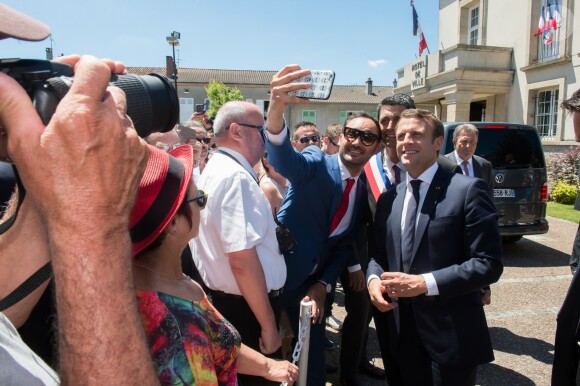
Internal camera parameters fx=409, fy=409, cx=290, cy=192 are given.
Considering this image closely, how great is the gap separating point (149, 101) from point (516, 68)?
16.5 meters

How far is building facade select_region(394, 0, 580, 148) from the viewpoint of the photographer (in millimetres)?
12594

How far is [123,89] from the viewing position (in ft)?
3.52

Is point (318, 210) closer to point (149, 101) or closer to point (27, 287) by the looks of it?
point (149, 101)

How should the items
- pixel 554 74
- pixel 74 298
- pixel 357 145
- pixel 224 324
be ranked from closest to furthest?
1. pixel 74 298
2. pixel 224 324
3. pixel 357 145
4. pixel 554 74

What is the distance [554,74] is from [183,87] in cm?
3990

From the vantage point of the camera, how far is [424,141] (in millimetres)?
2445

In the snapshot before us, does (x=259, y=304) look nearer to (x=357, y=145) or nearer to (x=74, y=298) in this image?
(x=357, y=145)

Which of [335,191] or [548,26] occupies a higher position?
[548,26]

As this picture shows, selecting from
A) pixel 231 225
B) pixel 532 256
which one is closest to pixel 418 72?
pixel 532 256

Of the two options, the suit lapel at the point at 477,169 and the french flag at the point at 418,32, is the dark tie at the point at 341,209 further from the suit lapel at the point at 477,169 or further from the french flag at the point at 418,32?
the french flag at the point at 418,32

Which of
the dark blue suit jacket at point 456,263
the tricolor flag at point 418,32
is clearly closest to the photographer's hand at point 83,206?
the dark blue suit jacket at point 456,263

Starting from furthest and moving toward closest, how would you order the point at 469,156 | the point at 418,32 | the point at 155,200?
the point at 418,32 < the point at 469,156 < the point at 155,200

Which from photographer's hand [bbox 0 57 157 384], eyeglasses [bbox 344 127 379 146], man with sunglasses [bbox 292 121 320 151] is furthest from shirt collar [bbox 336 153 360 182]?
man with sunglasses [bbox 292 121 320 151]

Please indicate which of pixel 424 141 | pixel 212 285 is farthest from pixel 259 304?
pixel 424 141
